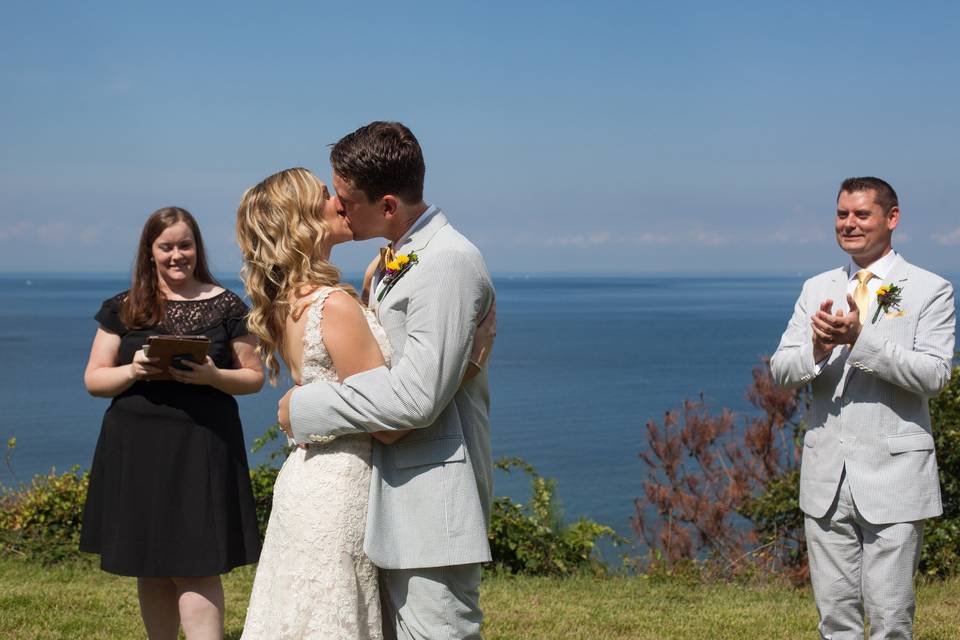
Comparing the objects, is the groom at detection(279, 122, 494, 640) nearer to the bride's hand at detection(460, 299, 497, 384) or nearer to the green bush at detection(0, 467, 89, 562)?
the bride's hand at detection(460, 299, 497, 384)

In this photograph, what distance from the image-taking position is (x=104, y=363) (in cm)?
502

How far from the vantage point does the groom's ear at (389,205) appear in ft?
10.6

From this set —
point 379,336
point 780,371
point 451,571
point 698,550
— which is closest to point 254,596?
point 451,571

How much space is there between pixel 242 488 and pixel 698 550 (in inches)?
324

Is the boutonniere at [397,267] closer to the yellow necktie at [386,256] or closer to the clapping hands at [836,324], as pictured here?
the yellow necktie at [386,256]

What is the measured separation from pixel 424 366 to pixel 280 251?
0.72m

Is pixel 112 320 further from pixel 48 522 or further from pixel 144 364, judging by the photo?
pixel 48 522

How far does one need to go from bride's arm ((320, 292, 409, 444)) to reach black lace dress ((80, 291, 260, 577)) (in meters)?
1.79

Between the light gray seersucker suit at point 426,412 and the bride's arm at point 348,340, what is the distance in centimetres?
7

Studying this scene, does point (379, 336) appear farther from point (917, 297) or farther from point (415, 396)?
point (917, 297)

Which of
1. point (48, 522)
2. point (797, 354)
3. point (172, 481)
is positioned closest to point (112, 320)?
point (172, 481)

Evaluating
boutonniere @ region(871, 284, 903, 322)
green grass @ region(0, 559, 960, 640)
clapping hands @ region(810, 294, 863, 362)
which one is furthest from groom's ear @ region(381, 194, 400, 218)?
green grass @ region(0, 559, 960, 640)

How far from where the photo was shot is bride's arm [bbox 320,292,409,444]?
329cm

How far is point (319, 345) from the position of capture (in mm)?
3371
